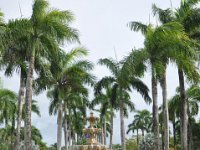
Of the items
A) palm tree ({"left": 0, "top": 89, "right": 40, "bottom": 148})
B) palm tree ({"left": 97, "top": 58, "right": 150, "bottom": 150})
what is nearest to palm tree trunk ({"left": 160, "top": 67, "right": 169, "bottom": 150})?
palm tree ({"left": 97, "top": 58, "right": 150, "bottom": 150})

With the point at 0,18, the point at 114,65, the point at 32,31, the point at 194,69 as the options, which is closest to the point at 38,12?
the point at 32,31

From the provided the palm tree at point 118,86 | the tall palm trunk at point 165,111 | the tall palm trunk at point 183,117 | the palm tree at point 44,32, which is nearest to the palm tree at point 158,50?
the tall palm trunk at point 165,111

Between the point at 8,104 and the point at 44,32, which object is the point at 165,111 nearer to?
the point at 44,32

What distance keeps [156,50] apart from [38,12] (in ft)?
24.2

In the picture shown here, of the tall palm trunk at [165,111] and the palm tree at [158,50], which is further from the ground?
the palm tree at [158,50]

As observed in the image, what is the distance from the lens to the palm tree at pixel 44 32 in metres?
21.9

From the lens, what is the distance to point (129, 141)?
281 ft

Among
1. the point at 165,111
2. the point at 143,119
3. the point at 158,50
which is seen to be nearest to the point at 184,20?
the point at 158,50

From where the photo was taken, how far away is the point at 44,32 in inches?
880

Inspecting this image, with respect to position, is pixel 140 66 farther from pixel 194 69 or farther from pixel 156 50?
pixel 194 69

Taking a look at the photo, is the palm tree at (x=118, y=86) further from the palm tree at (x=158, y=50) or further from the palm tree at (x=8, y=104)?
the palm tree at (x=8, y=104)

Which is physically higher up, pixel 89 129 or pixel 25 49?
→ pixel 25 49

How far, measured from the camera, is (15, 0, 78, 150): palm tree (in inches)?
864

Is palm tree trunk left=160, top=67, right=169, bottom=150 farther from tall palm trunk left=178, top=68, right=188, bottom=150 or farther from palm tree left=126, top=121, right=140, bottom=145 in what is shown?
palm tree left=126, top=121, right=140, bottom=145
